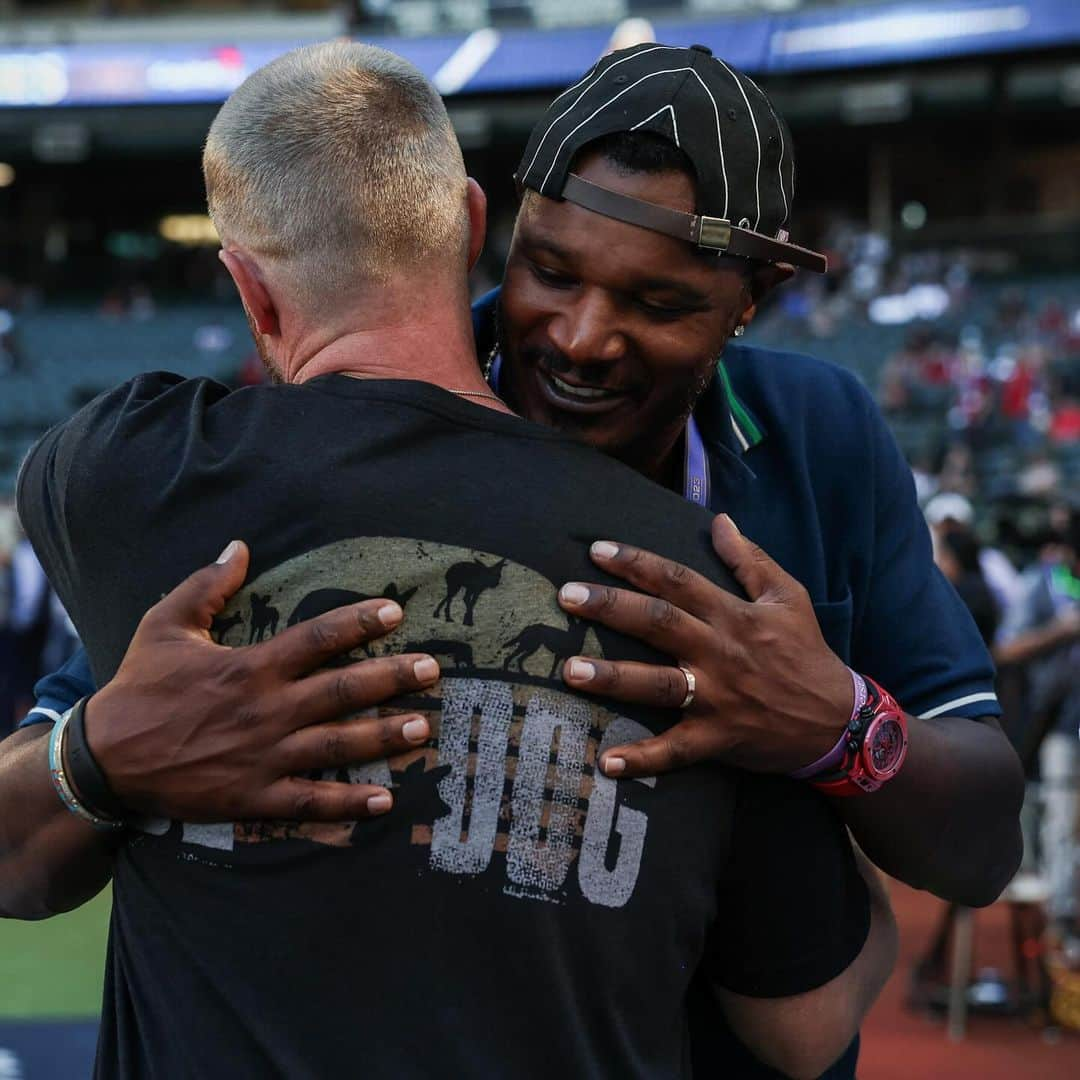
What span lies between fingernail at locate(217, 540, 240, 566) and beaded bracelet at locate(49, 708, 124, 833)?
0.89 ft

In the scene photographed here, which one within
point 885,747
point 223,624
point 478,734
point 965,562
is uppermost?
point 223,624

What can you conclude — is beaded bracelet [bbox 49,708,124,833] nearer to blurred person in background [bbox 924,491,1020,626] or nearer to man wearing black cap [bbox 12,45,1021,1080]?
man wearing black cap [bbox 12,45,1021,1080]

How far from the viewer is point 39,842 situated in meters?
1.66

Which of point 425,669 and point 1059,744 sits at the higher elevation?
point 425,669

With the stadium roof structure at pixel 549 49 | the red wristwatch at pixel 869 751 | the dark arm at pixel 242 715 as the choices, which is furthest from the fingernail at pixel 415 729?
the stadium roof structure at pixel 549 49

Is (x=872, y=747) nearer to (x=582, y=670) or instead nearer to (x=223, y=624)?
(x=582, y=670)

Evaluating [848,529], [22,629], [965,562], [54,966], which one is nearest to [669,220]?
[848,529]

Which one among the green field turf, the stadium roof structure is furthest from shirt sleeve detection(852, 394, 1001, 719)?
the stadium roof structure

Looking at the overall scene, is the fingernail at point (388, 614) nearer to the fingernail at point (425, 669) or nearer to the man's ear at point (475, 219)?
the fingernail at point (425, 669)

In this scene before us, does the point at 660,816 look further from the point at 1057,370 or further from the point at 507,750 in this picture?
the point at 1057,370

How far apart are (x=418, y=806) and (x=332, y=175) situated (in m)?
0.66

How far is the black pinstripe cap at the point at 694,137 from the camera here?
1.80m

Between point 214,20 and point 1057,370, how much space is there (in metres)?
15.2

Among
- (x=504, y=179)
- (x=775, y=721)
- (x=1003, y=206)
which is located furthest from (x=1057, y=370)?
(x=775, y=721)
